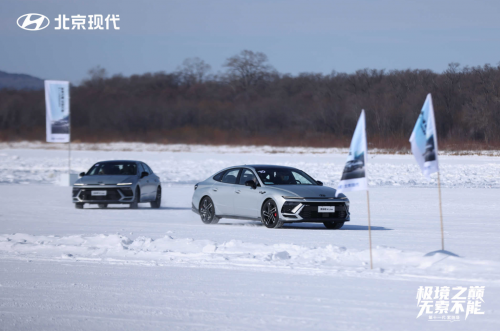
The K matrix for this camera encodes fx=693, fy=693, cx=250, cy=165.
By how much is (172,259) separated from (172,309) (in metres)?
3.27

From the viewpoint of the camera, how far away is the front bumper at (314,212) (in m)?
14.2

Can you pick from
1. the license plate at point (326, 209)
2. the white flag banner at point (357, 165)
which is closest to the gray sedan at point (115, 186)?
the license plate at point (326, 209)

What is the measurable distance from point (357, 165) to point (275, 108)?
62280mm

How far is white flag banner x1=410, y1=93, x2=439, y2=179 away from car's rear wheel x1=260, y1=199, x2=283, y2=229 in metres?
5.15

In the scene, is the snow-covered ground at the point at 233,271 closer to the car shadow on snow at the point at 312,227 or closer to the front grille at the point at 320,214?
the car shadow on snow at the point at 312,227

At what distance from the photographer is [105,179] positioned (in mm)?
20078

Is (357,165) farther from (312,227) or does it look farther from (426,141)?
(312,227)

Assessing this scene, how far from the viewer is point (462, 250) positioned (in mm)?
10938

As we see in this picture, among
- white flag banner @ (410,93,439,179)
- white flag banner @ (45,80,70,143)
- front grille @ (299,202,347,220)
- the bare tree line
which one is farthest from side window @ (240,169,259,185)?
the bare tree line

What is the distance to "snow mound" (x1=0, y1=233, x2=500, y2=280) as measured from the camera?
9.20 m

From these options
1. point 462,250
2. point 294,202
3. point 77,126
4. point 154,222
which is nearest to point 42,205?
point 154,222

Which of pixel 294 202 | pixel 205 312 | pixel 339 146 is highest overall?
pixel 339 146

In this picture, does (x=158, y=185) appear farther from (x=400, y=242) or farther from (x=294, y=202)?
(x=400, y=242)

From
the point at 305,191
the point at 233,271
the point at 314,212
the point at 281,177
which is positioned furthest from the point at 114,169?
the point at 233,271
